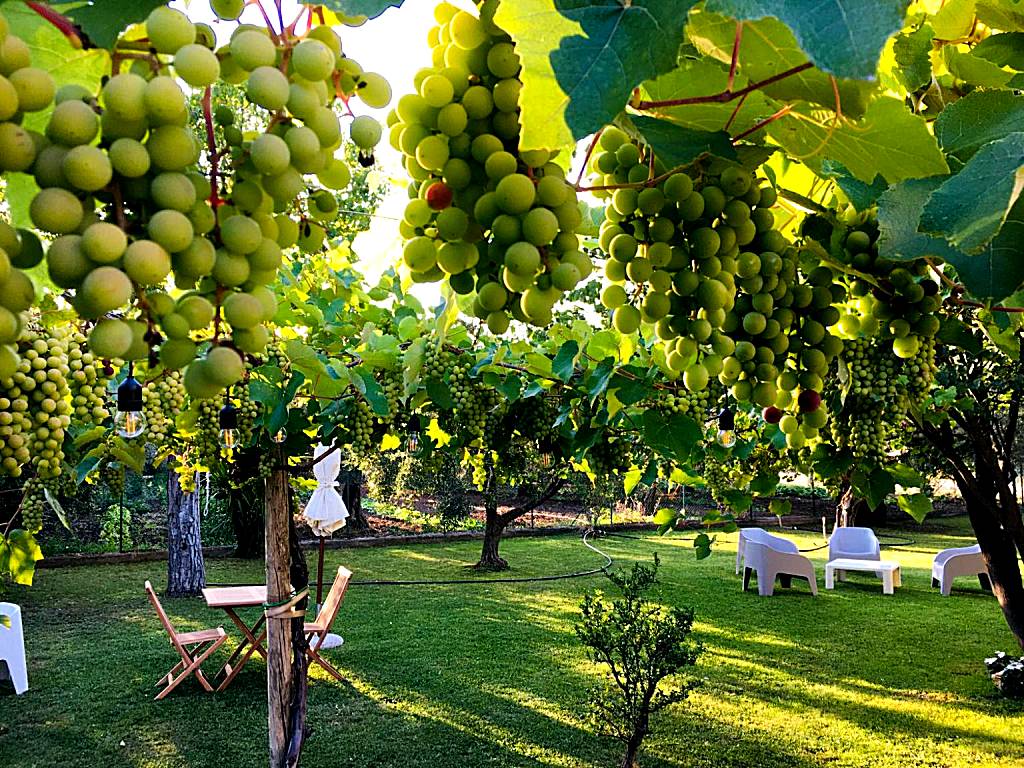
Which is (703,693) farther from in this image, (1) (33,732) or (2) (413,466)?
(2) (413,466)

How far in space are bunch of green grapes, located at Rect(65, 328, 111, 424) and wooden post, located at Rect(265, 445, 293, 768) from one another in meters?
2.18

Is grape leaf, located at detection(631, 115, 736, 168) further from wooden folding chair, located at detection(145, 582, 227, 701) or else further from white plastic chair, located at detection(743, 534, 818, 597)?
white plastic chair, located at detection(743, 534, 818, 597)

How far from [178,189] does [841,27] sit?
41 cm

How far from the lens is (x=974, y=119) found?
0.96 metres

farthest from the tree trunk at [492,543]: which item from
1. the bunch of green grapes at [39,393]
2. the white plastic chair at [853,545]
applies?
the bunch of green grapes at [39,393]

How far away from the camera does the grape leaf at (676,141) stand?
28.6 inches

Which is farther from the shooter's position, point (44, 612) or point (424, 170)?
point (44, 612)

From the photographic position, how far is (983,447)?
454cm

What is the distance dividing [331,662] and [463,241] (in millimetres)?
7436

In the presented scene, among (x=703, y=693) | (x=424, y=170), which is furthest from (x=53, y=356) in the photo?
(x=703, y=693)

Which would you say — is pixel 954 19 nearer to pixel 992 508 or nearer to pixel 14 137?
pixel 14 137

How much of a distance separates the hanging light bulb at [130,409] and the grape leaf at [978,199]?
2190 millimetres

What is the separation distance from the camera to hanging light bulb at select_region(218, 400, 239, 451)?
10.1ft

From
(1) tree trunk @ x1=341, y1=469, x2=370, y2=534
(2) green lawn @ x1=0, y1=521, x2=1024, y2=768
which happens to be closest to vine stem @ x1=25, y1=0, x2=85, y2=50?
(2) green lawn @ x1=0, y1=521, x2=1024, y2=768
